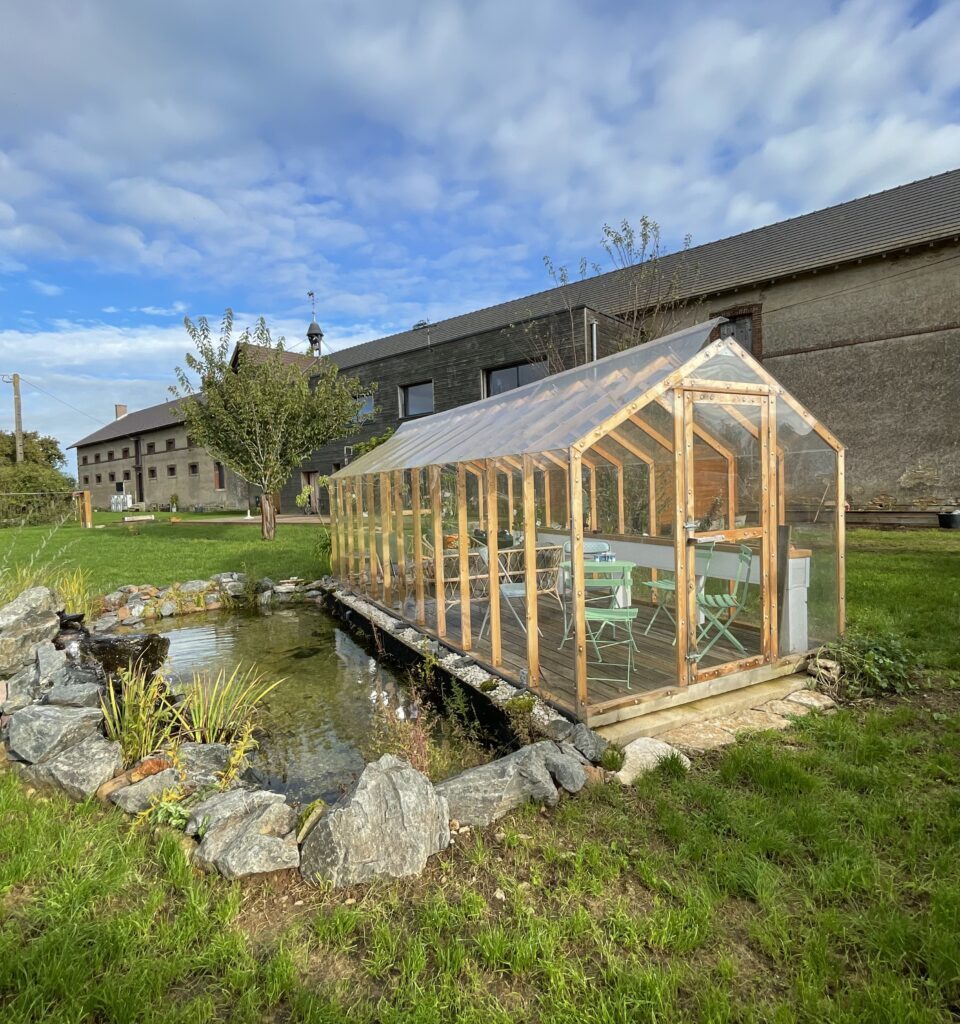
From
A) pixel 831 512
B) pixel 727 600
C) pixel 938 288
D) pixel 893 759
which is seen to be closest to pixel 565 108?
pixel 831 512

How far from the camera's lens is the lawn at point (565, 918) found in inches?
72.8

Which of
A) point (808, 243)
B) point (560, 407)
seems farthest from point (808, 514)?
point (808, 243)

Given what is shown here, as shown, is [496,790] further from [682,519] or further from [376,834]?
[682,519]

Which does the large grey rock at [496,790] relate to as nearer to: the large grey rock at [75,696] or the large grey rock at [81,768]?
the large grey rock at [81,768]

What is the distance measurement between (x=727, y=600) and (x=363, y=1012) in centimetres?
380

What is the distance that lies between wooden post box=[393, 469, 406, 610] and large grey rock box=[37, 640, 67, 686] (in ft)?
11.1

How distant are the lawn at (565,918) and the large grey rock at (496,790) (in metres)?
0.13

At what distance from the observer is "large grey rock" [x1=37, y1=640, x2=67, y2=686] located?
4.74 metres

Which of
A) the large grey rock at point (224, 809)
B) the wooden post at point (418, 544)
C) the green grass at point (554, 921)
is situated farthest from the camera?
the wooden post at point (418, 544)

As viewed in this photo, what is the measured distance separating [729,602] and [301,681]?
13.4ft

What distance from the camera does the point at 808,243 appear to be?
1545 centimetres

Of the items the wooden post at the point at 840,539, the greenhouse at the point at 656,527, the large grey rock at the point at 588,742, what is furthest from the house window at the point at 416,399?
the large grey rock at the point at 588,742

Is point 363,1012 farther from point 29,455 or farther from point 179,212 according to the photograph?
point 29,455

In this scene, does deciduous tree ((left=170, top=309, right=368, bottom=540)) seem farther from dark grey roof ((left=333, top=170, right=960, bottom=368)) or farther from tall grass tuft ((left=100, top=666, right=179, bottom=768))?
tall grass tuft ((left=100, top=666, right=179, bottom=768))
